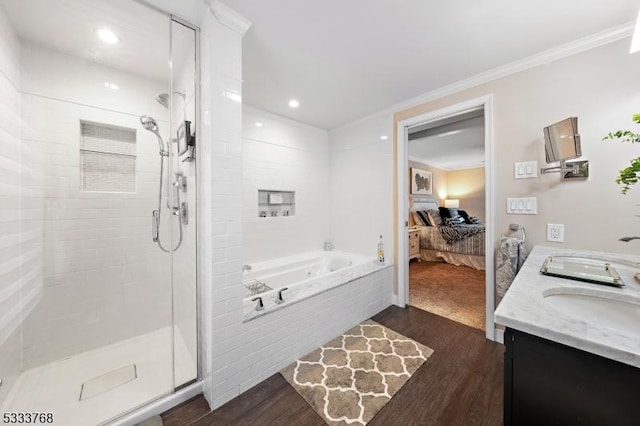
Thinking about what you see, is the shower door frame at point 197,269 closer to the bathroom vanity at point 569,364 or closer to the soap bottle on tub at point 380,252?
the bathroom vanity at point 569,364

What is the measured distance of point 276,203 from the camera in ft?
9.95

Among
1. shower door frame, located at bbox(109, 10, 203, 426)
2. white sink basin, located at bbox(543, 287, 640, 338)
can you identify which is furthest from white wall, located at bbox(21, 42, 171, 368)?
white sink basin, located at bbox(543, 287, 640, 338)

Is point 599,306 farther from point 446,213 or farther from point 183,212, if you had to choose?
point 446,213

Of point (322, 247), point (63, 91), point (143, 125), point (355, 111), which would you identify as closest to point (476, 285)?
point (322, 247)

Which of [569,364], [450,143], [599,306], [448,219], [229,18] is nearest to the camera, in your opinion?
[569,364]

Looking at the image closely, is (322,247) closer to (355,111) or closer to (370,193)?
(370,193)

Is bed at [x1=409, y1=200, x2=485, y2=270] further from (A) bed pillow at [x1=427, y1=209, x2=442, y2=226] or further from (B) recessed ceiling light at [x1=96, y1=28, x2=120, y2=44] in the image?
(B) recessed ceiling light at [x1=96, y1=28, x2=120, y2=44]

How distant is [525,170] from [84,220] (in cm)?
364

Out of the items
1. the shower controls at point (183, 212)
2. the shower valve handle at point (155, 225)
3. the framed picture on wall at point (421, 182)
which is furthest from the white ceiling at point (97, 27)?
the framed picture on wall at point (421, 182)

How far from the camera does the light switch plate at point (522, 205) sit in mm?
1854

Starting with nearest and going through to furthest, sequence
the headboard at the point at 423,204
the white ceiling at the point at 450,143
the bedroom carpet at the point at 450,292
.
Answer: the bedroom carpet at the point at 450,292, the white ceiling at the point at 450,143, the headboard at the point at 423,204

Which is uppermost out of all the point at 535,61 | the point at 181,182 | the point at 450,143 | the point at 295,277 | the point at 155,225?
the point at 450,143

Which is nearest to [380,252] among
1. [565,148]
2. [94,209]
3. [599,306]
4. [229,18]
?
[565,148]

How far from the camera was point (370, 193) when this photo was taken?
119 inches
